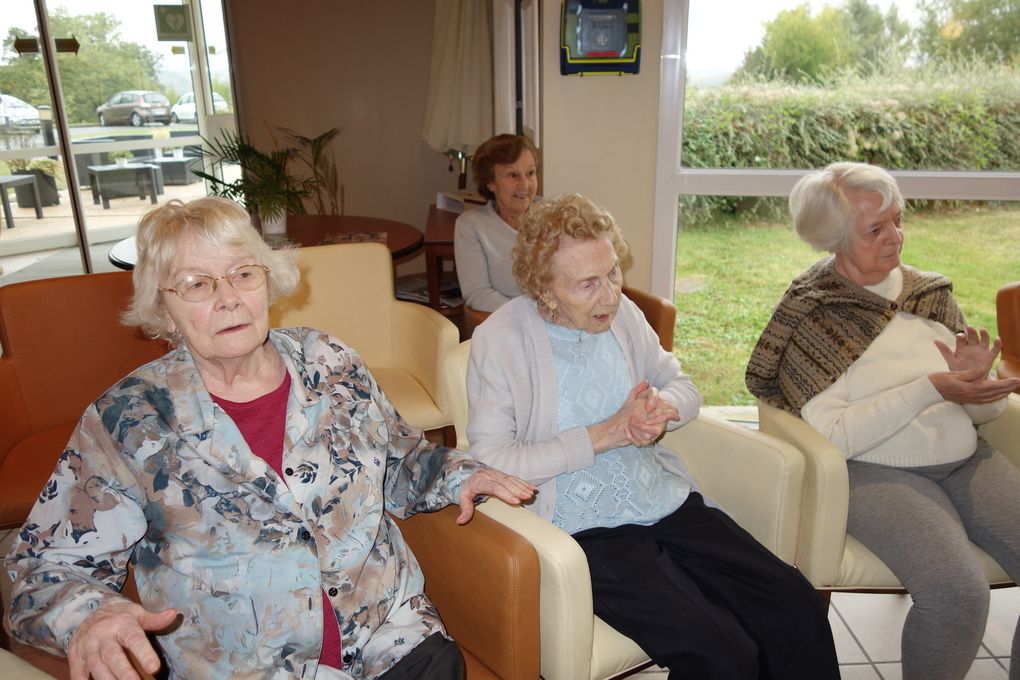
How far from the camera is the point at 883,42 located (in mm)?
3305

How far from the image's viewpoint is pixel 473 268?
320cm

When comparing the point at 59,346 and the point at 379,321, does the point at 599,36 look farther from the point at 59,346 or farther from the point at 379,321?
the point at 59,346

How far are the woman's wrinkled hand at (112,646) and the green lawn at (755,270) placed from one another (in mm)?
2889

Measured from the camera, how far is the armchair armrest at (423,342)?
2.55 m

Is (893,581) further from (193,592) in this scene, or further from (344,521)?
(193,592)

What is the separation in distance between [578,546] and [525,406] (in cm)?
41

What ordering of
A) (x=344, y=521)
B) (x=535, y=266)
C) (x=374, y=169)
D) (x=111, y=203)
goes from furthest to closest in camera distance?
1. (x=374, y=169)
2. (x=111, y=203)
3. (x=535, y=266)
4. (x=344, y=521)

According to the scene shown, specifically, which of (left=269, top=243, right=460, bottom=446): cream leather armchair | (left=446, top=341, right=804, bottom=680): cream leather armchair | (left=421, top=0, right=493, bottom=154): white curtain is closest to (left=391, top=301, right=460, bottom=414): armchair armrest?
(left=269, top=243, right=460, bottom=446): cream leather armchair

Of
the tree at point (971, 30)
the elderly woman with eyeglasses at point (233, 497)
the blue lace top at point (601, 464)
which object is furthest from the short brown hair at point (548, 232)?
the tree at point (971, 30)

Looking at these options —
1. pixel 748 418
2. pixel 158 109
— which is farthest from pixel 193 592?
pixel 158 109

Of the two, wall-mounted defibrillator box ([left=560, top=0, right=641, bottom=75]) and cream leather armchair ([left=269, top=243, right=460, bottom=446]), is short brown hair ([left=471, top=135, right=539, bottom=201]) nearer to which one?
wall-mounted defibrillator box ([left=560, top=0, right=641, bottom=75])

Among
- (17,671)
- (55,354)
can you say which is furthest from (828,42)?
(17,671)

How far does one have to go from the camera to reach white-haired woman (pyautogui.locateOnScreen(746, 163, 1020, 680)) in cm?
180

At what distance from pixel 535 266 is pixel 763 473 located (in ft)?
2.37
